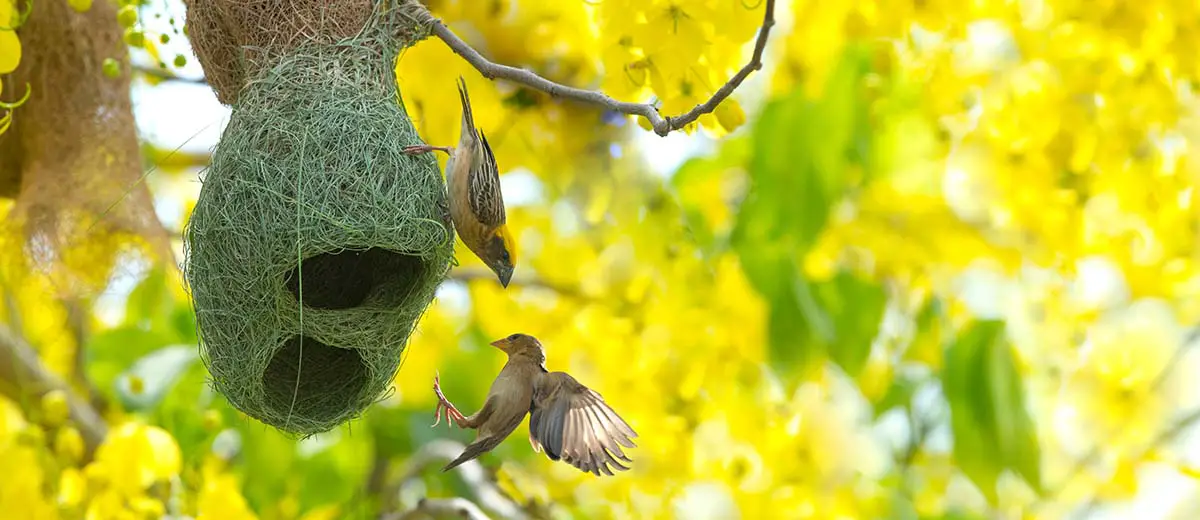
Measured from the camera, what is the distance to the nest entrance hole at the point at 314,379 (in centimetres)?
147

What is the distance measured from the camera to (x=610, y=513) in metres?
2.87

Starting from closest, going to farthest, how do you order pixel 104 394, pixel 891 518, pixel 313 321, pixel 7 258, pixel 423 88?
pixel 313 321 → pixel 423 88 → pixel 7 258 → pixel 104 394 → pixel 891 518

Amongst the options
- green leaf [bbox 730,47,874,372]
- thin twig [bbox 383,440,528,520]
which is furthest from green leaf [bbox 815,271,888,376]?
thin twig [bbox 383,440,528,520]

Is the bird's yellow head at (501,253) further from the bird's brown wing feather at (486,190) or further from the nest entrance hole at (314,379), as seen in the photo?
the nest entrance hole at (314,379)

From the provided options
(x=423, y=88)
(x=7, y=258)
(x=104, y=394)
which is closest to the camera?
(x=423, y=88)

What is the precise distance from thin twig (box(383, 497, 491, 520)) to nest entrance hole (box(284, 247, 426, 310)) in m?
0.40

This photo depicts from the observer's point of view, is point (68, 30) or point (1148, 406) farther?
point (1148, 406)

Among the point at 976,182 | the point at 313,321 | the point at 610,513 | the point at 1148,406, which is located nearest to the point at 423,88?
the point at 313,321

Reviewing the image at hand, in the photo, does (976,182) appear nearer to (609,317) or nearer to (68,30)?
(609,317)

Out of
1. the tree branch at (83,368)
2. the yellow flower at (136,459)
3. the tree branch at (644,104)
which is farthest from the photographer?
the tree branch at (83,368)

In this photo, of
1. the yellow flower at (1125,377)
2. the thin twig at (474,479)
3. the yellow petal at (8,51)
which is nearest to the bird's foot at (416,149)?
the yellow petal at (8,51)

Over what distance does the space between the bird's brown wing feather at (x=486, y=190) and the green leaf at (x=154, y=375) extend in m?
1.27

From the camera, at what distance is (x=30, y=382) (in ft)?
7.75

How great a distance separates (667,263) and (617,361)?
0.89ft
